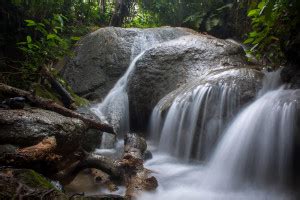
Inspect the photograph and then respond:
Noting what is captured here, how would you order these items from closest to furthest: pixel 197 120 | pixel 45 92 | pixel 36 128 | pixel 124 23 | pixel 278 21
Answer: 1. pixel 36 128
2. pixel 278 21
3. pixel 197 120
4. pixel 45 92
5. pixel 124 23

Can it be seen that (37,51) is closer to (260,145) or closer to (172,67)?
(172,67)

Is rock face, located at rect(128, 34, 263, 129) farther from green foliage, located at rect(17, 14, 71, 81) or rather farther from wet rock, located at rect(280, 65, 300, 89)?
green foliage, located at rect(17, 14, 71, 81)

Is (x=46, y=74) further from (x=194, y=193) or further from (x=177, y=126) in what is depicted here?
→ (x=194, y=193)

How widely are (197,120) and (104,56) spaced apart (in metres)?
4.40

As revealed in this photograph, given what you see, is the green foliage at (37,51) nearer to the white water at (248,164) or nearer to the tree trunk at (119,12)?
the white water at (248,164)

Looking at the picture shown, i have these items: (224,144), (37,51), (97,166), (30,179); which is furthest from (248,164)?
(37,51)

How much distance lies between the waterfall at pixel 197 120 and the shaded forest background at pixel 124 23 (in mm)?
960

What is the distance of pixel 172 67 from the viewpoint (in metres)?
7.50

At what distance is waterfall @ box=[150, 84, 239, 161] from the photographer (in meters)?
5.14

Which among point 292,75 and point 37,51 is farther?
point 37,51

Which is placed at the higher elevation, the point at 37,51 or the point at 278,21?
the point at 278,21

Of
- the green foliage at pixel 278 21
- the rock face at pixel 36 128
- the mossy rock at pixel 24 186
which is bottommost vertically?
the mossy rock at pixel 24 186

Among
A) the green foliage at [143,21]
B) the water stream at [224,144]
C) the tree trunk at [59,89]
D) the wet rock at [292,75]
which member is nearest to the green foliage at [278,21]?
the wet rock at [292,75]

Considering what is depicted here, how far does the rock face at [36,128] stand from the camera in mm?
3273
